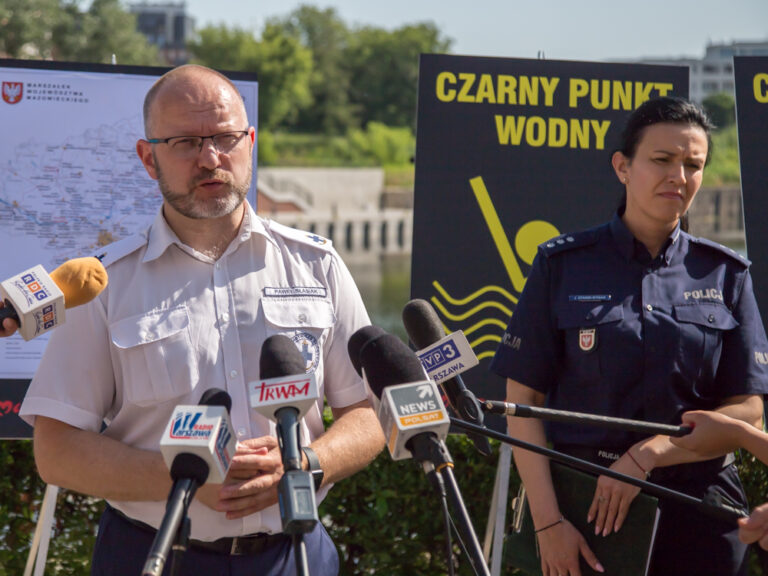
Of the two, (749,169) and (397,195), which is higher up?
(397,195)

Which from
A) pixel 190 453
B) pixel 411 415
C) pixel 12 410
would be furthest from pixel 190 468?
pixel 12 410

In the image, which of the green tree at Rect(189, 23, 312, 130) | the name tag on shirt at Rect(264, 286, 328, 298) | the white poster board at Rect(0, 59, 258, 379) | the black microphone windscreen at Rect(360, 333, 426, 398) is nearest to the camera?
the black microphone windscreen at Rect(360, 333, 426, 398)

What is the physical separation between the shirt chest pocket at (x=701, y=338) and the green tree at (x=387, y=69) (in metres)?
78.4

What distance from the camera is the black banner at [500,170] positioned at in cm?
385

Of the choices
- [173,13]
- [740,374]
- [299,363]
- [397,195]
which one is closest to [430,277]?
[740,374]

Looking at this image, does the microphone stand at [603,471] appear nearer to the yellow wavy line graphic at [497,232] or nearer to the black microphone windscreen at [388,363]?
the black microphone windscreen at [388,363]

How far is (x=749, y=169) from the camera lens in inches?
156

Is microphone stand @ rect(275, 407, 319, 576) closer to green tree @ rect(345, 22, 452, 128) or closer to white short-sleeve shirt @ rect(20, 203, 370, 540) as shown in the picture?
white short-sleeve shirt @ rect(20, 203, 370, 540)

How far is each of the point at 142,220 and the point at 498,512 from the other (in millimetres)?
1756

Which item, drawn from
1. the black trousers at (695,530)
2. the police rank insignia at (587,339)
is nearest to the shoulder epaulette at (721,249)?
the police rank insignia at (587,339)

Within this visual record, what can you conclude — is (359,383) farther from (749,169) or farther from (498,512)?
(749,169)

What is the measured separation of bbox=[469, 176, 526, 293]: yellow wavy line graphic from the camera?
153 inches

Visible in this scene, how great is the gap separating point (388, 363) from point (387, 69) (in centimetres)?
9373

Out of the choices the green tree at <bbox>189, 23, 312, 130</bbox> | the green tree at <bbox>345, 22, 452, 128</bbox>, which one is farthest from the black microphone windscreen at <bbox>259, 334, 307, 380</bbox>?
the green tree at <bbox>345, 22, 452, 128</bbox>
